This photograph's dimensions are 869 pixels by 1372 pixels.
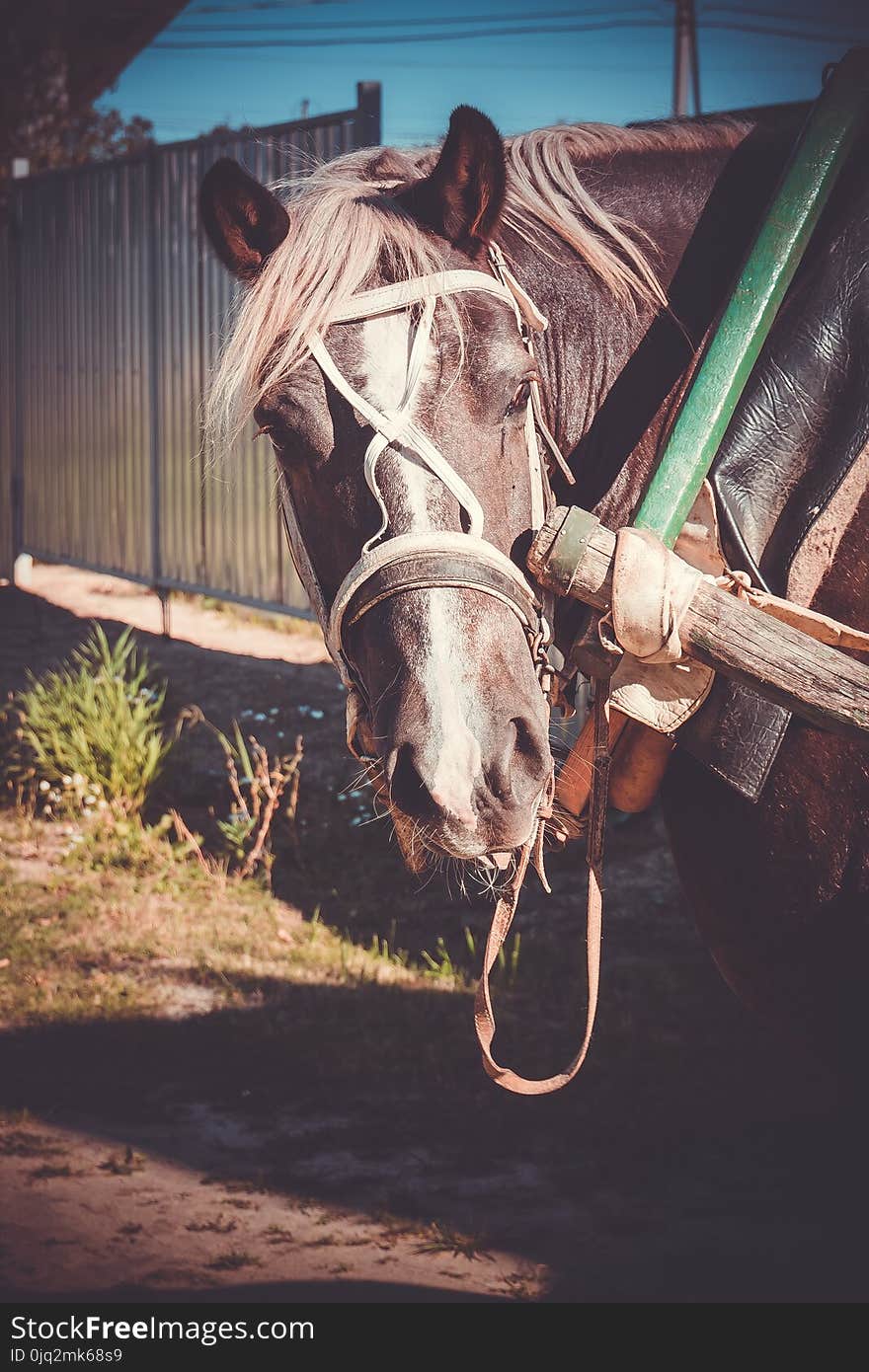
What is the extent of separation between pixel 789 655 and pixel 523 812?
39 centimetres

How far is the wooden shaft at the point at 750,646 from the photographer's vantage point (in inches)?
56.8

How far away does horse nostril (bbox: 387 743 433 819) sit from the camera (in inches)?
58.9

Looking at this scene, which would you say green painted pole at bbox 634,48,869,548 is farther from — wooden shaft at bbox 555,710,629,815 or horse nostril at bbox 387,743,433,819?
horse nostril at bbox 387,743,433,819

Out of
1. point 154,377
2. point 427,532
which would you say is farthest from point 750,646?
point 154,377

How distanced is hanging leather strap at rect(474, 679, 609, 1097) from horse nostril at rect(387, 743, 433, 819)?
238 mm

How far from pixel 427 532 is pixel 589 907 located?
2.03ft

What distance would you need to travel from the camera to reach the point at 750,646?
57.4 inches

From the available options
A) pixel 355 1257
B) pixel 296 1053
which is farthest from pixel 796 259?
pixel 296 1053

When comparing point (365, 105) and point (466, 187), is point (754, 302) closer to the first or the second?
point (466, 187)

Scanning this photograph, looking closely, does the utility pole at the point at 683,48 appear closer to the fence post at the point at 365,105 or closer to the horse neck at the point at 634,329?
the fence post at the point at 365,105

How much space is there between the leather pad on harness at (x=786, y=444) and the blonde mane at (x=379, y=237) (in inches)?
10.8

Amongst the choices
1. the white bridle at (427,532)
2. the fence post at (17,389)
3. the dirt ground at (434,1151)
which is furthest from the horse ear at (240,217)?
the fence post at (17,389)

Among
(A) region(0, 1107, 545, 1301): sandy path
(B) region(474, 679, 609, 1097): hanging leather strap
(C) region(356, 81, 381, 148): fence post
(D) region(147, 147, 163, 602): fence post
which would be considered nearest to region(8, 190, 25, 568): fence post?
(D) region(147, 147, 163, 602): fence post

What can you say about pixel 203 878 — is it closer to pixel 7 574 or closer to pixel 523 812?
pixel 523 812
